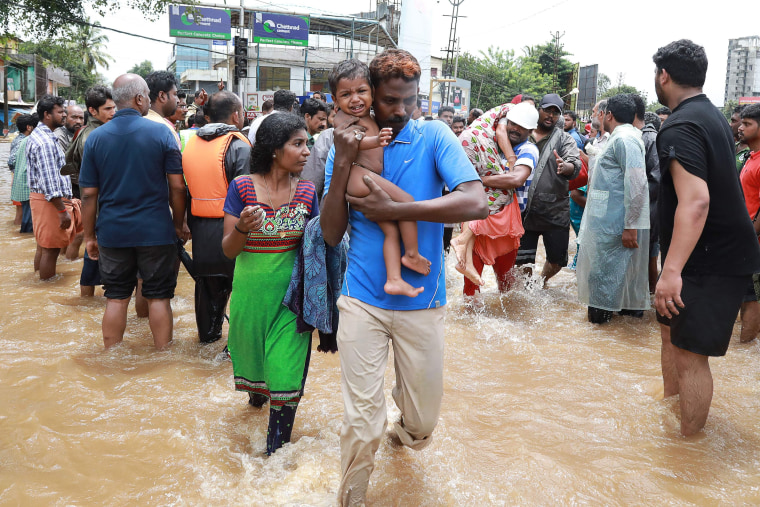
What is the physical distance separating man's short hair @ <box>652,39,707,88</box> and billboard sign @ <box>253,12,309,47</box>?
3522cm

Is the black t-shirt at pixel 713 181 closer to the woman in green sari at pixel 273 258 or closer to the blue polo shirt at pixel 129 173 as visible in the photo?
the woman in green sari at pixel 273 258

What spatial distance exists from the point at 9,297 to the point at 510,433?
576 centimetres

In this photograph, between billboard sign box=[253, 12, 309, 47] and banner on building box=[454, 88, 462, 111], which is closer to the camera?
billboard sign box=[253, 12, 309, 47]

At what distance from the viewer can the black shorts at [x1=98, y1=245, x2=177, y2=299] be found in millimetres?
4594

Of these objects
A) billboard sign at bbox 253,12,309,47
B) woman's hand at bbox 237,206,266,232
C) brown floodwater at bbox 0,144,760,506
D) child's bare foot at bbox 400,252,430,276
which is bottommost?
brown floodwater at bbox 0,144,760,506

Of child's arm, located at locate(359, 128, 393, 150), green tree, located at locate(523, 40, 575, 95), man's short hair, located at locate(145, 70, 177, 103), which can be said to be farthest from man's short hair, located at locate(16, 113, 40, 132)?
green tree, located at locate(523, 40, 575, 95)

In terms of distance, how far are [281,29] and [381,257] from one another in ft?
122

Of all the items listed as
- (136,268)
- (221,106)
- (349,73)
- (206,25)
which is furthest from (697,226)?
(206,25)

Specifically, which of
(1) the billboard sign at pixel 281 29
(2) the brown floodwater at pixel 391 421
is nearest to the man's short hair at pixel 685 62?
(2) the brown floodwater at pixel 391 421

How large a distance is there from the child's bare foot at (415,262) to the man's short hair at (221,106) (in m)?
2.81

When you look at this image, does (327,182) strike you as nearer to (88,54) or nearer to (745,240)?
(745,240)

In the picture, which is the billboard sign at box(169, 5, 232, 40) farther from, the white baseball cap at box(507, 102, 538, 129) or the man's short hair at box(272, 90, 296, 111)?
the white baseball cap at box(507, 102, 538, 129)

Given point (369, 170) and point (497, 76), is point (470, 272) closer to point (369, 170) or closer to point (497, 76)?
point (369, 170)

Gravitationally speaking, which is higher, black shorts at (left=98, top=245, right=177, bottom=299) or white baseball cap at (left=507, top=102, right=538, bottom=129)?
white baseball cap at (left=507, top=102, right=538, bottom=129)
